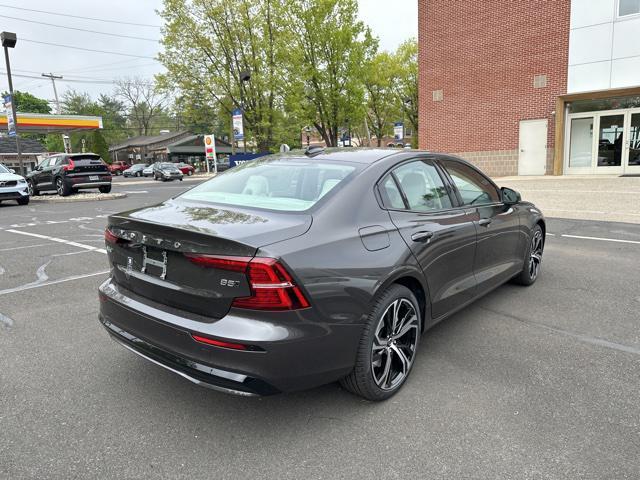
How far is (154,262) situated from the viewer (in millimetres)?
2752

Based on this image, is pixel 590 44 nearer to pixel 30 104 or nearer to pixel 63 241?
pixel 63 241

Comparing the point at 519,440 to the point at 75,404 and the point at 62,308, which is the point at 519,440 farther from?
the point at 62,308

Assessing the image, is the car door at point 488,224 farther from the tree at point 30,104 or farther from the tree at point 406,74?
the tree at point 30,104

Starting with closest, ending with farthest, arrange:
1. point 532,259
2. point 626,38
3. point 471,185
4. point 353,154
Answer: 1. point 353,154
2. point 471,185
3. point 532,259
4. point 626,38

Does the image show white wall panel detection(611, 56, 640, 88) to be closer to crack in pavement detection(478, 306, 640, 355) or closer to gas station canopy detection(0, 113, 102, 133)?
crack in pavement detection(478, 306, 640, 355)

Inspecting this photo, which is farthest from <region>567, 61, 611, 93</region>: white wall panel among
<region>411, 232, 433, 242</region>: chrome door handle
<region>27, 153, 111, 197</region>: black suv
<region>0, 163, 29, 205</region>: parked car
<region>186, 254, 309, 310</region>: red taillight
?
<region>0, 163, 29, 205</region>: parked car

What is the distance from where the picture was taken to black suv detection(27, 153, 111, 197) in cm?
→ 1855

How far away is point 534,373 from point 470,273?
901 millimetres

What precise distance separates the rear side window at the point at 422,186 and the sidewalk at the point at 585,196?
7.69m

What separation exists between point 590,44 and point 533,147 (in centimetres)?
430

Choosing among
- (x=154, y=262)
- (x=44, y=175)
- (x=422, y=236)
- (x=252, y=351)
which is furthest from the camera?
(x=44, y=175)

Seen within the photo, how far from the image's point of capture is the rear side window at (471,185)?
4016 millimetres

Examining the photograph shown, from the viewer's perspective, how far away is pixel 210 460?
2389 mm

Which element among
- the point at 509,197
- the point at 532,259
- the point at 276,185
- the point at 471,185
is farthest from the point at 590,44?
the point at 276,185
